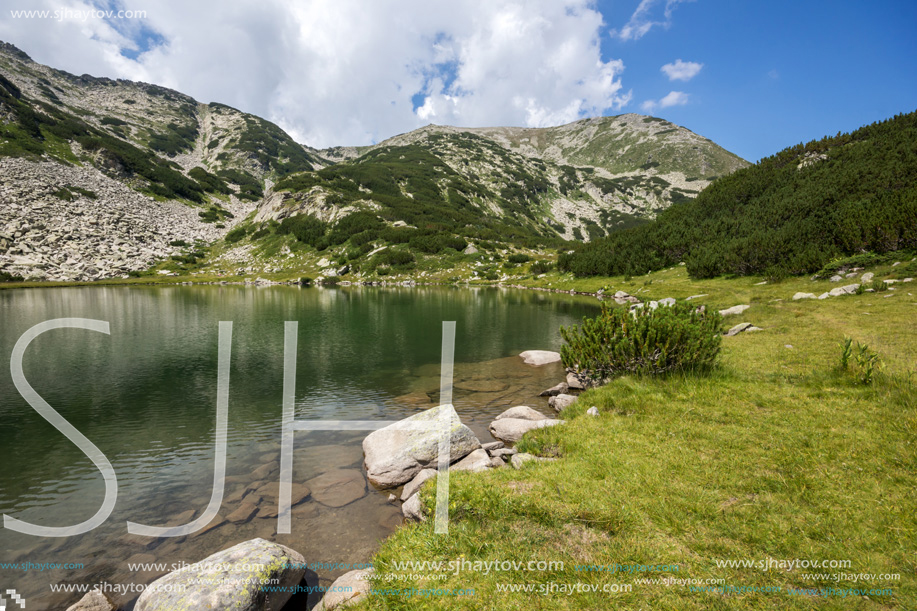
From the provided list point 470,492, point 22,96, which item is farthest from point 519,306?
point 22,96

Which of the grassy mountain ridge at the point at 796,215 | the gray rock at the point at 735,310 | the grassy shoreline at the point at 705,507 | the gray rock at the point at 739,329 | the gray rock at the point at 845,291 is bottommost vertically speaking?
the grassy shoreline at the point at 705,507

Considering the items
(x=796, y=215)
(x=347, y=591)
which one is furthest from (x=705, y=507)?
(x=796, y=215)

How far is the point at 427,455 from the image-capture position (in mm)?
10766

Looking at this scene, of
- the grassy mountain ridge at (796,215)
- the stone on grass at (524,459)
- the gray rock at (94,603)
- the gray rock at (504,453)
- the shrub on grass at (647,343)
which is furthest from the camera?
the grassy mountain ridge at (796,215)

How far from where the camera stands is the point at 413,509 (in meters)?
8.25

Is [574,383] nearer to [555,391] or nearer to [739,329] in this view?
[555,391]

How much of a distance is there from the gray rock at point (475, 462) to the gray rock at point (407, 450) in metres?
0.48

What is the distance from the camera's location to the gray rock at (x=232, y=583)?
560cm

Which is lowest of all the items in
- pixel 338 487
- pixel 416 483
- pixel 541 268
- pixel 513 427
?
pixel 338 487

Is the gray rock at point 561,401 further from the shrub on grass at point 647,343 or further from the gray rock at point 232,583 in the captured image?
the gray rock at point 232,583

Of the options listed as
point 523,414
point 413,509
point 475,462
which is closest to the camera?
point 413,509

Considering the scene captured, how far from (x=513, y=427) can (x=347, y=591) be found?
25.9 ft

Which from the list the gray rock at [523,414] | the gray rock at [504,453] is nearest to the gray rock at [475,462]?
the gray rock at [504,453]

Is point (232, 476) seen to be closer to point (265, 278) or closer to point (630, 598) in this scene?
point (630, 598)
